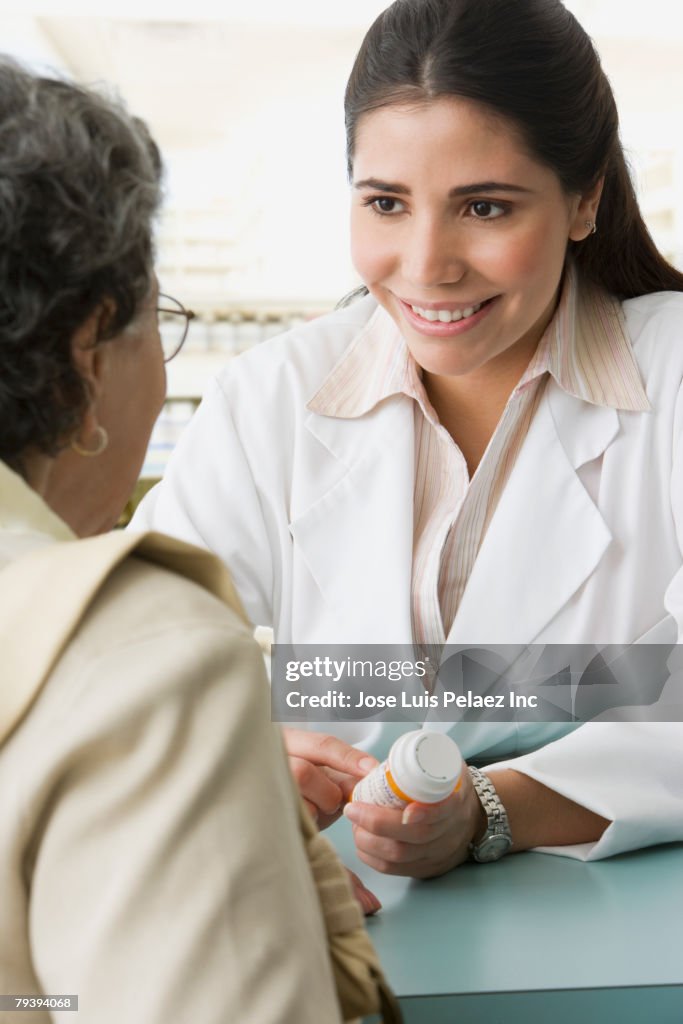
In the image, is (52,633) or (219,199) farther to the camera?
(219,199)

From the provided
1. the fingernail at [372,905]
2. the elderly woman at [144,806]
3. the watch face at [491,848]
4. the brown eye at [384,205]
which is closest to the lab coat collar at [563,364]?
the brown eye at [384,205]

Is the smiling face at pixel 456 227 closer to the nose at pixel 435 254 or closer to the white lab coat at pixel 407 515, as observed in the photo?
the nose at pixel 435 254

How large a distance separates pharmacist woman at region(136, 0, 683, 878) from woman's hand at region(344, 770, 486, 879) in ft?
0.46

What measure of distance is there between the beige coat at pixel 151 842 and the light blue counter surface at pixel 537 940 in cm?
30

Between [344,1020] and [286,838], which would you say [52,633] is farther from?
[344,1020]

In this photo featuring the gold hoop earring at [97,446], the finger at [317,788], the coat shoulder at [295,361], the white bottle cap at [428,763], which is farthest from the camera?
the coat shoulder at [295,361]

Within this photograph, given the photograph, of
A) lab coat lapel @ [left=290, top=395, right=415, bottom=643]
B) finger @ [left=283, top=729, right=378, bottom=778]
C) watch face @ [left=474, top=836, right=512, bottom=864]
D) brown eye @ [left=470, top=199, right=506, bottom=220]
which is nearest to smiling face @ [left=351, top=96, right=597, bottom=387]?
brown eye @ [left=470, top=199, right=506, bottom=220]

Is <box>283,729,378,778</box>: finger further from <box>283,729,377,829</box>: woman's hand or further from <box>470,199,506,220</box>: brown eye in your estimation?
<box>470,199,506,220</box>: brown eye

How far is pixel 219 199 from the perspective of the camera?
5.75m

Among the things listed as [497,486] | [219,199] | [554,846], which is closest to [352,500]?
[497,486]

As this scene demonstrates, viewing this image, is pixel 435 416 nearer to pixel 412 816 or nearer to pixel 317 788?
pixel 317 788

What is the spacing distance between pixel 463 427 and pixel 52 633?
3.66 ft

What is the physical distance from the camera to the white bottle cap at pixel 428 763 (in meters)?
0.89

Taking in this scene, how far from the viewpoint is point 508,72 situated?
4.36ft
